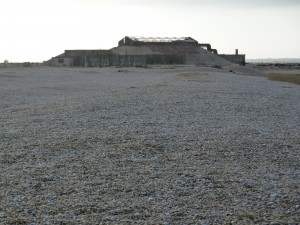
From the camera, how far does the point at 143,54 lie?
92750 millimetres

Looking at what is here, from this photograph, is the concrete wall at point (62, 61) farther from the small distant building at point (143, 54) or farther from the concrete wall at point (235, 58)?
the concrete wall at point (235, 58)

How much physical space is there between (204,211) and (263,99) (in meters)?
16.3

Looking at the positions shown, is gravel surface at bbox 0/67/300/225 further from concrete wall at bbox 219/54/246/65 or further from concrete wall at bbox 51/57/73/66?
concrete wall at bbox 219/54/246/65

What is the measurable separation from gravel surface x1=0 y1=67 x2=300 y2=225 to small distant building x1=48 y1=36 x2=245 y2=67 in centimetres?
7201

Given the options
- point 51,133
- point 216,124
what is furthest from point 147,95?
→ point 51,133

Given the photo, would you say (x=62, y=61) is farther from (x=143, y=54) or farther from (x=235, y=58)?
(x=235, y=58)

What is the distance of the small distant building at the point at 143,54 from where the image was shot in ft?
291

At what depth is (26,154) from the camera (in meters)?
9.95

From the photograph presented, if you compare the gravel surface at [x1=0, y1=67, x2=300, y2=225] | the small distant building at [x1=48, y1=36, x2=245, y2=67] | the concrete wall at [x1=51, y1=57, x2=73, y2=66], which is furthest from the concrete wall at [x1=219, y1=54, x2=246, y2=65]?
the gravel surface at [x1=0, y1=67, x2=300, y2=225]

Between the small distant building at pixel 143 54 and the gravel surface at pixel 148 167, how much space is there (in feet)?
236

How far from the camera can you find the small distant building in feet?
291

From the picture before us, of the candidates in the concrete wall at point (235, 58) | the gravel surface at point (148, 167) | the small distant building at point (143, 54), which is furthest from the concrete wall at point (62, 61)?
the gravel surface at point (148, 167)

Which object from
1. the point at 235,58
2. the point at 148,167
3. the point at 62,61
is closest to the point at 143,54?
the point at 62,61

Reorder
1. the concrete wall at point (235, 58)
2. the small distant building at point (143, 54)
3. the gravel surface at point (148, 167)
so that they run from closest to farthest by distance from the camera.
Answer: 1. the gravel surface at point (148, 167)
2. the small distant building at point (143, 54)
3. the concrete wall at point (235, 58)
